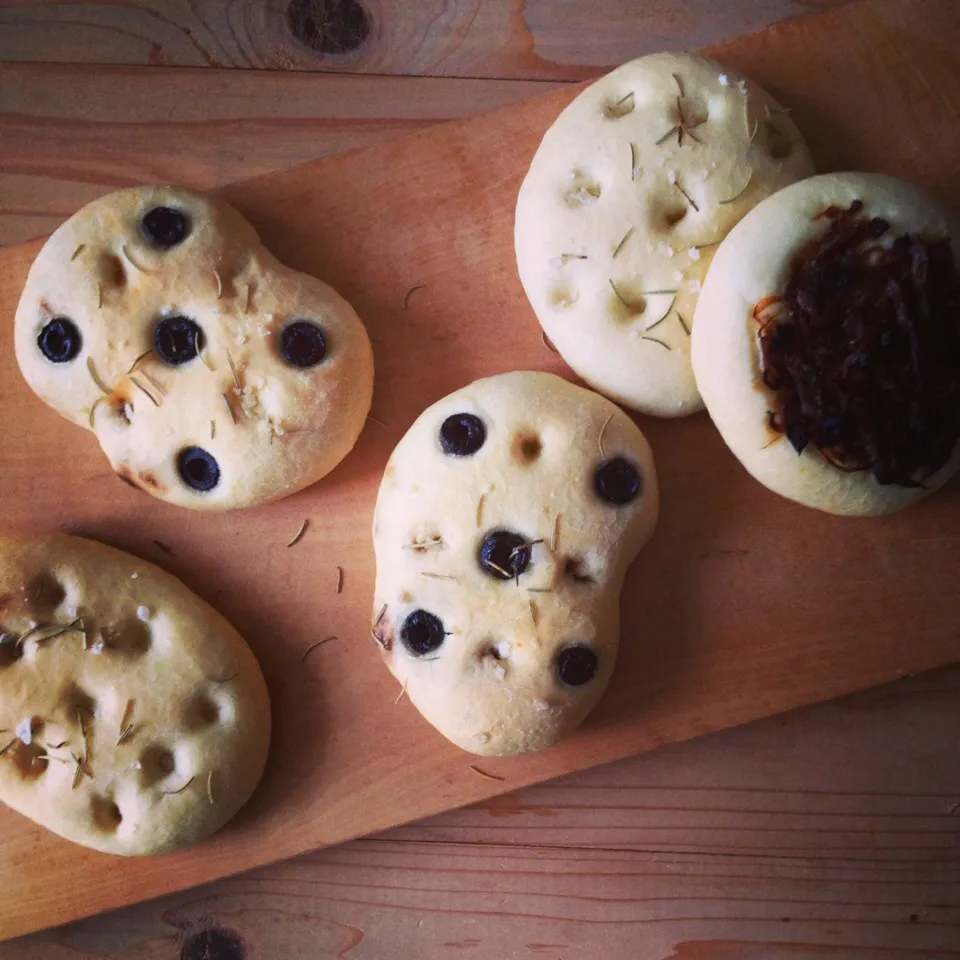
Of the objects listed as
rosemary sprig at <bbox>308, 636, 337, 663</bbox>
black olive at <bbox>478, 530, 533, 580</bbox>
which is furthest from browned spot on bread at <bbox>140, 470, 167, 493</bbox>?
black olive at <bbox>478, 530, 533, 580</bbox>

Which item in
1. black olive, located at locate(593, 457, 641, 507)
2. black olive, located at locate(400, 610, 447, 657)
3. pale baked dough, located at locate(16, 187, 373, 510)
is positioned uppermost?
pale baked dough, located at locate(16, 187, 373, 510)

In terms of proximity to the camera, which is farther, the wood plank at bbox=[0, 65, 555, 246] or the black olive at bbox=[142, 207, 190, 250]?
the wood plank at bbox=[0, 65, 555, 246]

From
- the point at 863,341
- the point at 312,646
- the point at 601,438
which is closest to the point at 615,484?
the point at 601,438

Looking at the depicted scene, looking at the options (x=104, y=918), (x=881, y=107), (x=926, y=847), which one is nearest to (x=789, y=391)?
(x=881, y=107)

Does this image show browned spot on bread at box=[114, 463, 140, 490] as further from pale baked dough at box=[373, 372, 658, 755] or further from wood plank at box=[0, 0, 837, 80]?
wood plank at box=[0, 0, 837, 80]

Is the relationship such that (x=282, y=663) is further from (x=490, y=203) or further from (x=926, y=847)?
(x=926, y=847)

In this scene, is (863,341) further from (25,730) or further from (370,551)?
(25,730)
